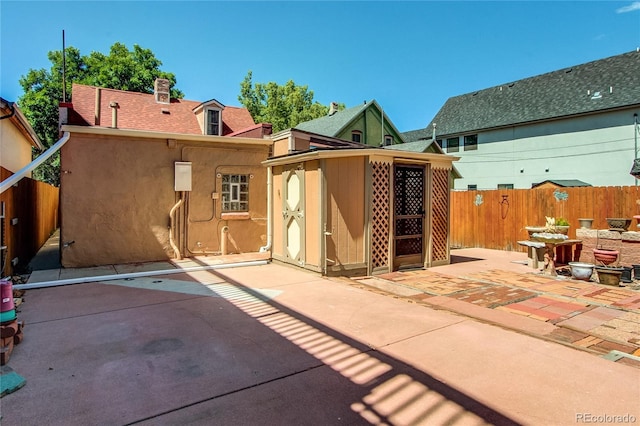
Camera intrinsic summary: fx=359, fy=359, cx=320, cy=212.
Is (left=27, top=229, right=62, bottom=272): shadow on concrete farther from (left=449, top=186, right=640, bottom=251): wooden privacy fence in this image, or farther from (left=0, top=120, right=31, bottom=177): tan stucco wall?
(left=449, top=186, right=640, bottom=251): wooden privacy fence

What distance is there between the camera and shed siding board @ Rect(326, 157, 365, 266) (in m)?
6.90

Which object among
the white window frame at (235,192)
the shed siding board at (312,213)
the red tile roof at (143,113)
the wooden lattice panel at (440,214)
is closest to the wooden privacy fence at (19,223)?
the red tile roof at (143,113)

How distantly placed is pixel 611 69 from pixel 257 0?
63.1 feet

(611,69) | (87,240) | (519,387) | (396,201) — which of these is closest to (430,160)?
(396,201)

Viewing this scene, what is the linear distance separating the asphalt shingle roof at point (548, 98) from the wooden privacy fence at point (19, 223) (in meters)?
22.0

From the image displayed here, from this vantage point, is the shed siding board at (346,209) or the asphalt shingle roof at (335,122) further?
the asphalt shingle roof at (335,122)

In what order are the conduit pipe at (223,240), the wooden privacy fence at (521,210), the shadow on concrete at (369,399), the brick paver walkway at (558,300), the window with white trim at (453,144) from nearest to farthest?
the shadow on concrete at (369,399) < the brick paver walkway at (558,300) < the wooden privacy fence at (521,210) < the conduit pipe at (223,240) < the window with white trim at (453,144)

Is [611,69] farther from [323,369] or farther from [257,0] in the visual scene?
[323,369]

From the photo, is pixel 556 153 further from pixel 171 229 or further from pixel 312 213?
pixel 171 229

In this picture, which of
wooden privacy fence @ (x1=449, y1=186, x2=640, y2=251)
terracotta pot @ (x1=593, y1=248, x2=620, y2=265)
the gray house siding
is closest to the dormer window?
wooden privacy fence @ (x1=449, y1=186, x2=640, y2=251)

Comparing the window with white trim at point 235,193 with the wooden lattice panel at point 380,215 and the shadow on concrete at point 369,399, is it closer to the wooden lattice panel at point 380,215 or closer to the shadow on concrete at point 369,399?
the wooden lattice panel at point 380,215

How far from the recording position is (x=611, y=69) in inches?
746

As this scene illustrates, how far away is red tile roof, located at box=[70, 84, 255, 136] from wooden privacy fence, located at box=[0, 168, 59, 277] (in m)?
2.85

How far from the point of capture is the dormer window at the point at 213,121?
12.5 metres
